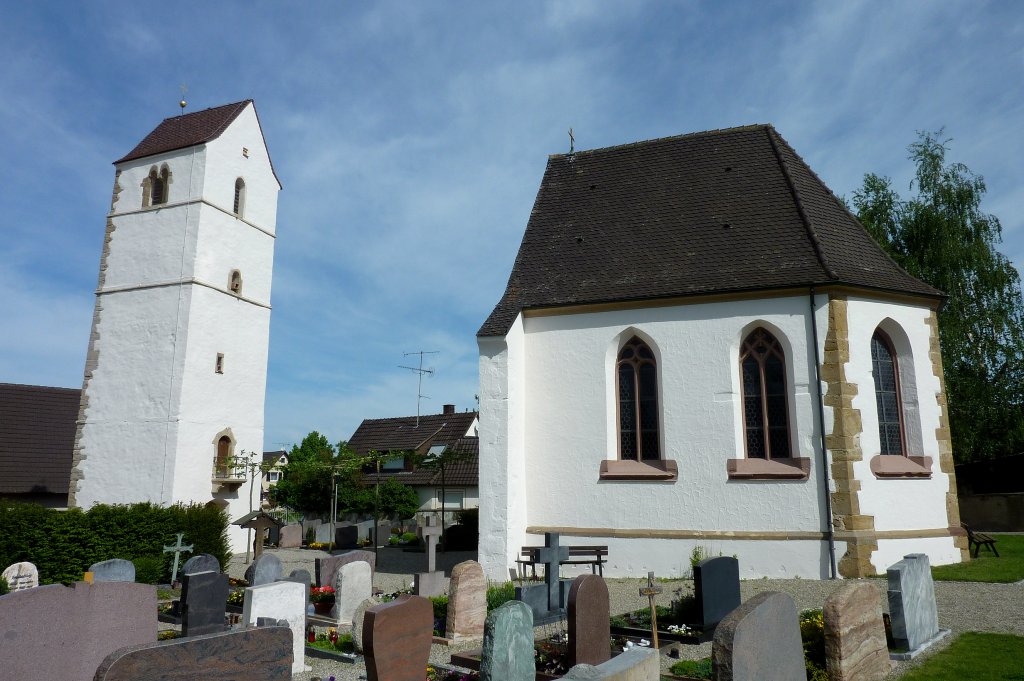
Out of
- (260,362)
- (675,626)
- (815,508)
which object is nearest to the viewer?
(675,626)

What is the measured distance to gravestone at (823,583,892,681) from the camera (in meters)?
6.45

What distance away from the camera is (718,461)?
1350 cm

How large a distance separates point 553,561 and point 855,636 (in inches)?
183

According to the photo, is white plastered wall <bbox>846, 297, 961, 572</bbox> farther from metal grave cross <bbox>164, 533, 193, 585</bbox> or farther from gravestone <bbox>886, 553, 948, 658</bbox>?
metal grave cross <bbox>164, 533, 193, 585</bbox>

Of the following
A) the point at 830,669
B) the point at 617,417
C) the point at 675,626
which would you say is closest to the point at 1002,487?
the point at 617,417

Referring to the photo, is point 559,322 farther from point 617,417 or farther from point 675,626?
point 675,626

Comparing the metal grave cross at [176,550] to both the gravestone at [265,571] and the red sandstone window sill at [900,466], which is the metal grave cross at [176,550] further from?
the red sandstone window sill at [900,466]

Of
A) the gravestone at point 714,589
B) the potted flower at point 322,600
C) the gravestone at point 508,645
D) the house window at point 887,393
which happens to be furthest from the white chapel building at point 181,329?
the house window at point 887,393

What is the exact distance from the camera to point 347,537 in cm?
2436

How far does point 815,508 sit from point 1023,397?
683 inches

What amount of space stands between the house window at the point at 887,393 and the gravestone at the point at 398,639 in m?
10.6

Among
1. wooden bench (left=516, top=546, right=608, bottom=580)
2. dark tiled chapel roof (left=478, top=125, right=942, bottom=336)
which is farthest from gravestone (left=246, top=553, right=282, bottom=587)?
dark tiled chapel roof (left=478, top=125, right=942, bottom=336)

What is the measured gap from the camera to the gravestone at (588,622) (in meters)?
6.68

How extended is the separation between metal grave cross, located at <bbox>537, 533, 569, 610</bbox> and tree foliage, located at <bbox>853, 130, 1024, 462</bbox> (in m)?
19.2
